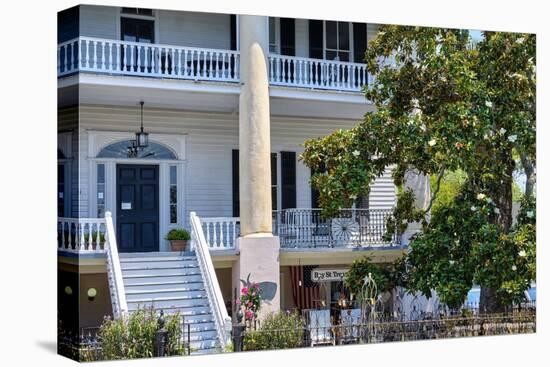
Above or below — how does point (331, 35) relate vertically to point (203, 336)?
above

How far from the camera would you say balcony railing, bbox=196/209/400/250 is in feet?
51.5

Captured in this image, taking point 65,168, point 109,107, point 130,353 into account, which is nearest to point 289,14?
point 109,107

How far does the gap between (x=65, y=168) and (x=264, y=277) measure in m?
3.61

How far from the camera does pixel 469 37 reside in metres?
15.2

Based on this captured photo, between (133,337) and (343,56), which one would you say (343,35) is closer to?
(343,56)

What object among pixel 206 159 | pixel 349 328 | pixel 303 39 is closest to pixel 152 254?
pixel 206 159

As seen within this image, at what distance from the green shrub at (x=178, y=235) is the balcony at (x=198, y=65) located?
244 cm

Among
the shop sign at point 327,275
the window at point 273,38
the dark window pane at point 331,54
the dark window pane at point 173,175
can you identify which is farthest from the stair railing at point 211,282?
the dark window pane at point 331,54

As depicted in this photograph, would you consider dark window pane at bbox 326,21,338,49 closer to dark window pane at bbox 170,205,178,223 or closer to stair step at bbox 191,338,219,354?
dark window pane at bbox 170,205,178,223

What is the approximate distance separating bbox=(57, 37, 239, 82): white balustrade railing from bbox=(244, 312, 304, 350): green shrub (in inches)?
158

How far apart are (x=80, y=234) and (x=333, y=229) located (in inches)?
187

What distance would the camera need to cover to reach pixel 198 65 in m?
15.1

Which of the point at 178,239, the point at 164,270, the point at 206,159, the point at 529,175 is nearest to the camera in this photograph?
the point at 164,270

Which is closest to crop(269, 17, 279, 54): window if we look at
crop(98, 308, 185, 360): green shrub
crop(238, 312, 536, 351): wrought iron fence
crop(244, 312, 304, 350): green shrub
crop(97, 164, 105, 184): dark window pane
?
crop(97, 164, 105, 184): dark window pane
